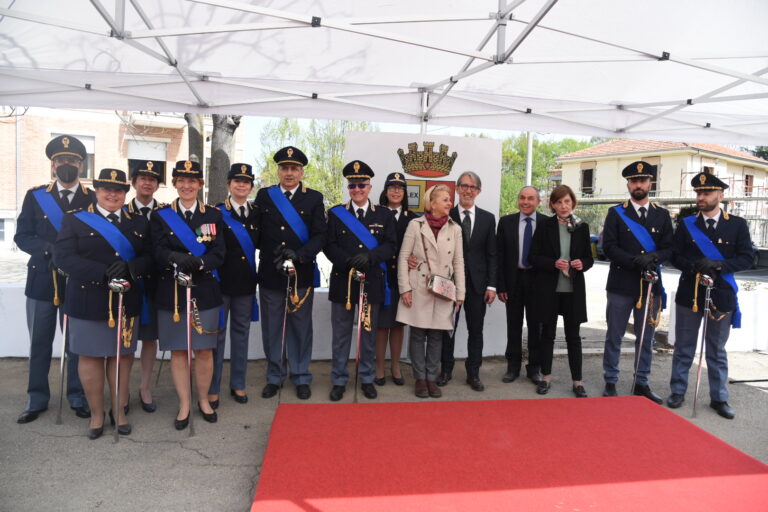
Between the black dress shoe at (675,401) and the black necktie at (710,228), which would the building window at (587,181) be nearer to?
the black necktie at (710,228)

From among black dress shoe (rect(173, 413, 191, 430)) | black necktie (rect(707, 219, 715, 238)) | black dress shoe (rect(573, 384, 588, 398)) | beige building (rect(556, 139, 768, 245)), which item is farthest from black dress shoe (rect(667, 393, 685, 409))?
beige building (rect(556, 139, 768, 245))

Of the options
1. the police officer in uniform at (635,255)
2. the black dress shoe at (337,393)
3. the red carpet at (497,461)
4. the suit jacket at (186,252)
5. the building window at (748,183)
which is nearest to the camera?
the red carpet at (497,461)

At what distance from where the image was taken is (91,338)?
3.05m

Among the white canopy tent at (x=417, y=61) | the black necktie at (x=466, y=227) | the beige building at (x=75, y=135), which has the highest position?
the beige building at (x=75, y=135)

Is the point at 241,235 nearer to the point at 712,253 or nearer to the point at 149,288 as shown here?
the point at 149,288

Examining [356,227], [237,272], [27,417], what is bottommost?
[27,417]

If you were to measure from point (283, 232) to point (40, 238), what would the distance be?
4.99ft

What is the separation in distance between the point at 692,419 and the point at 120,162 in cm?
2001

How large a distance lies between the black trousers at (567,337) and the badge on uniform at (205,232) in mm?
2637

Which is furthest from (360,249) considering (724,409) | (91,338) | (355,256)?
(724,409)

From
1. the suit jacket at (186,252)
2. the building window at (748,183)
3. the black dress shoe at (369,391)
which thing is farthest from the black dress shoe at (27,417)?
the building window at (748,183)

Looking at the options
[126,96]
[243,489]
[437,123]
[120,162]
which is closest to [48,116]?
[120,162]

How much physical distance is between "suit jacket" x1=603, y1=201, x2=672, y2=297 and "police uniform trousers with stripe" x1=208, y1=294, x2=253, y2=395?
2750 millimetres

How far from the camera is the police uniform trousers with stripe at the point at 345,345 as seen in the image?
157 inches
